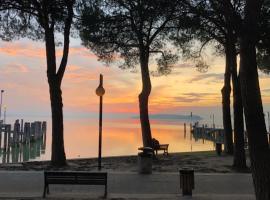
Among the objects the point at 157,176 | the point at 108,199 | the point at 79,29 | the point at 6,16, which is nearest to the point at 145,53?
the point at 79,29

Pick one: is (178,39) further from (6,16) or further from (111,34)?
(6,16)

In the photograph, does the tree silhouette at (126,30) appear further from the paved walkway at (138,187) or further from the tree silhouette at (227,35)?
the paved walkway at (138,187)

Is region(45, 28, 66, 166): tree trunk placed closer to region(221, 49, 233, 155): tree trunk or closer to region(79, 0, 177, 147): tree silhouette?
region(79, 0, 177, 147): tree silhouette

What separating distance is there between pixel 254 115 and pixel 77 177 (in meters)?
5.10

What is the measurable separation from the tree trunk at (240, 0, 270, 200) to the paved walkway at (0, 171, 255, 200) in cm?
336

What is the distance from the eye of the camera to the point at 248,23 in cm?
836

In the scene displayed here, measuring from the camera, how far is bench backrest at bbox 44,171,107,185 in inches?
451

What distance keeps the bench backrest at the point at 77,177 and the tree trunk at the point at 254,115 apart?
14.7ft

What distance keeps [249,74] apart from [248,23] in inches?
37.0

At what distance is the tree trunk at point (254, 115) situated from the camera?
7.91 metres

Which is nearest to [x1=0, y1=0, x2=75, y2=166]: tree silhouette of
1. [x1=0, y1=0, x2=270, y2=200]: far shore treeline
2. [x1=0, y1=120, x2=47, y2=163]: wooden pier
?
[x1=0, y1=0, x2=270, y2=200]: far shore treeline

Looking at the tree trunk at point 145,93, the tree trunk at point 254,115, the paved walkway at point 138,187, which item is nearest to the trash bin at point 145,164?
the paved walkway at point 138,187

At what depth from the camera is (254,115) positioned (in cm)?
802

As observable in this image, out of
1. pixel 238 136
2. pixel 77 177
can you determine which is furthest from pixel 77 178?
pixel 238 136
